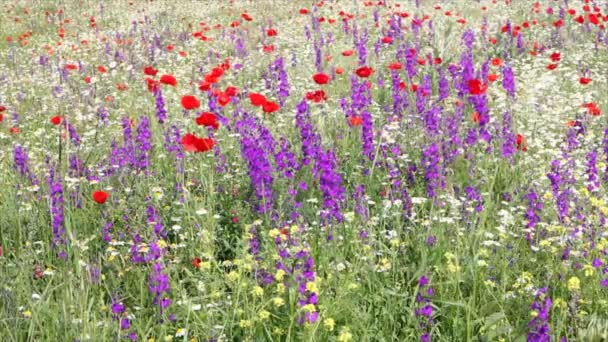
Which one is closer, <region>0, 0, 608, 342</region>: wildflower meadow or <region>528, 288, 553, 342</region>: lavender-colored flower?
<region>528, 288, 553, 342</region>: lavender-colored flower

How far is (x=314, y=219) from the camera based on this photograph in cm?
337

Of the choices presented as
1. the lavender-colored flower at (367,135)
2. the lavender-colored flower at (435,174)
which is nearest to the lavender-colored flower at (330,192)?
the lavender-colored flower at (435,174)

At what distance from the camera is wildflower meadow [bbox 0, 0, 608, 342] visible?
239cm

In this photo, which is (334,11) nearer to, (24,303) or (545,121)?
(545,121)

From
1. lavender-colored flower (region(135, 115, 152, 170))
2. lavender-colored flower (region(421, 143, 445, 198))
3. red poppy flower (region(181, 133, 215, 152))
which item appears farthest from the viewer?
lavender-colored flower (region(135, 115, 152, 170))

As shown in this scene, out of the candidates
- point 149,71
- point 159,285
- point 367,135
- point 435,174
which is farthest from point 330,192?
point 149,71

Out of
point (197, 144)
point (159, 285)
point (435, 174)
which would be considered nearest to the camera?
point (159, 285)

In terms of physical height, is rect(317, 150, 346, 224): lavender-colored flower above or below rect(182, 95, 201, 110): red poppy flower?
below

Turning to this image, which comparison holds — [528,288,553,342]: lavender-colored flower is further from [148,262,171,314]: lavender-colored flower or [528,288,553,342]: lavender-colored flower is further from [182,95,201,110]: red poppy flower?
[182,95,201,110]: red poppy flower

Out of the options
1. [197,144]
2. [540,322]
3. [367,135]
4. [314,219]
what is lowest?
[314,219]

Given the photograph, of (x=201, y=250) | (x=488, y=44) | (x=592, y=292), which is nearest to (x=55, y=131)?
(x=201, y=250)

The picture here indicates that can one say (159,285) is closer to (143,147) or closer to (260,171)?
(260,171)

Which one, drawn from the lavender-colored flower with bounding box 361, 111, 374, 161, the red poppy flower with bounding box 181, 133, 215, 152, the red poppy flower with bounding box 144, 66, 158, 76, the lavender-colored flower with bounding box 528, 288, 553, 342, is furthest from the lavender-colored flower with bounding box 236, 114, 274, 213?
the red poppy flower with bounding box 144, 66, 158, 76

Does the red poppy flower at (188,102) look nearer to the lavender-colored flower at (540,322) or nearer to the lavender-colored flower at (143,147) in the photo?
the lavender-colored flower at (143,147)
